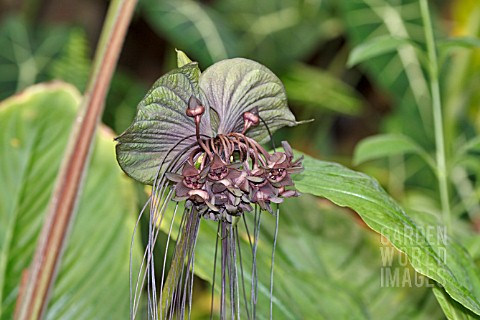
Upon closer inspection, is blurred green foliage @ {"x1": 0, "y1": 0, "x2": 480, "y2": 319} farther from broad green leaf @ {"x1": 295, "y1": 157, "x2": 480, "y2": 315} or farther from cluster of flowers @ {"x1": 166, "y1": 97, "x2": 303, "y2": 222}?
cluster of flowers @ {"x1": 166, "y1": 97, "x2": 303, "y2": 222}

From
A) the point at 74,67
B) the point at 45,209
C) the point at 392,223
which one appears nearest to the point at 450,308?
the point at 392,223

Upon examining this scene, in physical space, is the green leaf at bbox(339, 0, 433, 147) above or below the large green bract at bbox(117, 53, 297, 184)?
above

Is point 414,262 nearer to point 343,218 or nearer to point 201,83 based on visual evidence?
point 201,83

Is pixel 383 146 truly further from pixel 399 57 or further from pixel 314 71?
pixel 314 71

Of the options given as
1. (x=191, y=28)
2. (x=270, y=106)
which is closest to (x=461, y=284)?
(x=270, y=106)

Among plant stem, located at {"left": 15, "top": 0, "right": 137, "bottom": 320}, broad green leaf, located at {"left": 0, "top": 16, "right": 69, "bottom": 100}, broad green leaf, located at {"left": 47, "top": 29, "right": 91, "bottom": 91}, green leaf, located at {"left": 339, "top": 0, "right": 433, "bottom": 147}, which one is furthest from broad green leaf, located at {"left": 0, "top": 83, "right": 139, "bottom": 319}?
green leaf, located at {"left": 339, "top": 0, "right": 433, "bottom": 147}
